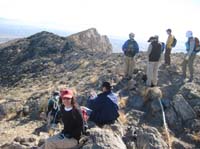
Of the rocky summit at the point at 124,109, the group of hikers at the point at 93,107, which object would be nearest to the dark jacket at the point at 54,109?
the group of hikers at the point at 93,107

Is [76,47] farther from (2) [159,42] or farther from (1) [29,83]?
(2) [159,42]

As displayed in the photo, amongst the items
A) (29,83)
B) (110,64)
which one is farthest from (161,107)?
(29,83)

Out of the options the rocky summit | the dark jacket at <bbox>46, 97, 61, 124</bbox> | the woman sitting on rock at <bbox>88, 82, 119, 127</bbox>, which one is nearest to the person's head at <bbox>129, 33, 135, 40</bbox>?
the rocky summit

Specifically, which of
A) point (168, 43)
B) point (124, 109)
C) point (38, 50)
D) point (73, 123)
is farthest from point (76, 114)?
point (38, 50)

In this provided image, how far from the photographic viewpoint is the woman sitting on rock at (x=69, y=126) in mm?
10016

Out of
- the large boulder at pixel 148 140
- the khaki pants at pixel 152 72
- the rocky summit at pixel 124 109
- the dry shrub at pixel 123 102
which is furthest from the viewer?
the khaki pants at pixel 152 72

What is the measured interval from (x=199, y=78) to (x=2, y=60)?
26259 millimetres

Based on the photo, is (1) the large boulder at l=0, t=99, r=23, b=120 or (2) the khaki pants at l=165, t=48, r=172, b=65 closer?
(1) the large boulder at l=0, t=99, r=23, b=120

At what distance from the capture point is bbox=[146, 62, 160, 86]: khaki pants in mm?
18984

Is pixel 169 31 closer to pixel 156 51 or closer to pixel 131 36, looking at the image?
pixel 131 36

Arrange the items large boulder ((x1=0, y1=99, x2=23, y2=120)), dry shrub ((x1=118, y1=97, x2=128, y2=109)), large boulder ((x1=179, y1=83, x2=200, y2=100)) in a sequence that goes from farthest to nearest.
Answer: large boulder ((x1=0, y1=99, x2=23, y2=120)) < large boulder ((x1=179, y1=83, x2=200, y2=100)) < dry shrub ((x1=118, y1=97, x2=128, y2=109))

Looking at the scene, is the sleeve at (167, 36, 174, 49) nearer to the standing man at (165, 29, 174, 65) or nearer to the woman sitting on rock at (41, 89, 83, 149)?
the standing man at (165, 29, 174, 65)

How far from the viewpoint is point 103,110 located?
1259 centimetres

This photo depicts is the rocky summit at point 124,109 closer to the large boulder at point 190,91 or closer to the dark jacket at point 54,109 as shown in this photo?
the large boulder at point 190,91
